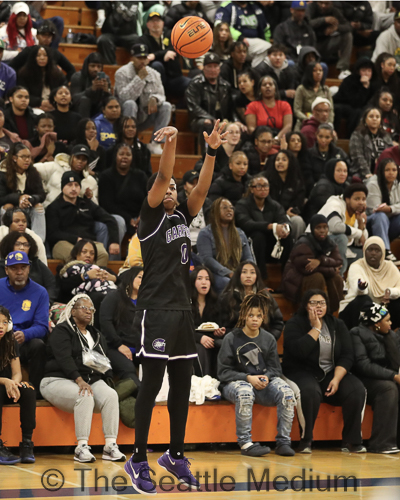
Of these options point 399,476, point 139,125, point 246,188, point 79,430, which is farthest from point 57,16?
point 399,476

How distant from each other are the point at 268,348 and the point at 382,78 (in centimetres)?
619

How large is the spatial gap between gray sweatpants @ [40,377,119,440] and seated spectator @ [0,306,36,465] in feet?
0.80

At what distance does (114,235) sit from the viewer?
8461mm

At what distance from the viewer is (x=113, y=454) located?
6.05 metres

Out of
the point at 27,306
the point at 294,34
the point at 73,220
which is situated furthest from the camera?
the point at 294,34

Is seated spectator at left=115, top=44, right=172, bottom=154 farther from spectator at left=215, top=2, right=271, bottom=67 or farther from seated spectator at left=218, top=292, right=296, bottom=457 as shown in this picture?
seated spectator at left=218, top=292, right=296, bottom=457

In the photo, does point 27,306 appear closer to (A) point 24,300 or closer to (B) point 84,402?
(A) point 24,300

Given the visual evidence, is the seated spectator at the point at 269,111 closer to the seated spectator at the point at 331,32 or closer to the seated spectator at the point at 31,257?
the seated spectator at the point at 331,32

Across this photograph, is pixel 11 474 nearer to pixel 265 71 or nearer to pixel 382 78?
pixel 265 71

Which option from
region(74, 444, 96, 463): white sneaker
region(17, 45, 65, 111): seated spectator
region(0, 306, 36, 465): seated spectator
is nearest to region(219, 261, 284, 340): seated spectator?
region(74, 444, 96, 463): white sneaker

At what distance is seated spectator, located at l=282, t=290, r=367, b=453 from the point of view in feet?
22.5

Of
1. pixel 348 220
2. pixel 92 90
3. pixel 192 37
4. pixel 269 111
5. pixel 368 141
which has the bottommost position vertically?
pixel 348 220

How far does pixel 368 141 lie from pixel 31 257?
515 cm

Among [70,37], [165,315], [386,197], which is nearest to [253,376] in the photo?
[165,315]
